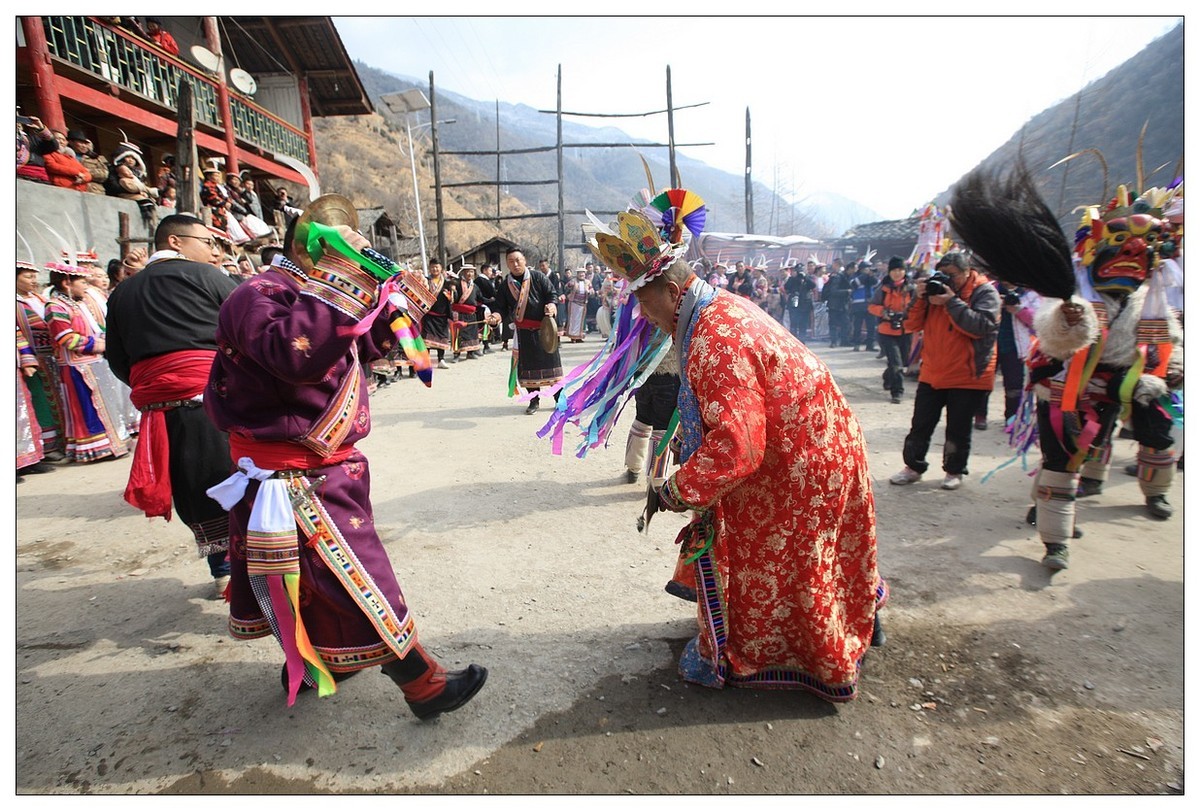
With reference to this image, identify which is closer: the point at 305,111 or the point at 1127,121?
the point at 305,111

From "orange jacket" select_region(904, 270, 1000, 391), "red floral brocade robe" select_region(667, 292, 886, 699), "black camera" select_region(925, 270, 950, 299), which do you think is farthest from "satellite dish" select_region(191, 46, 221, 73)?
"red floral brocade robe" select_region(667, 292, 886, 699)

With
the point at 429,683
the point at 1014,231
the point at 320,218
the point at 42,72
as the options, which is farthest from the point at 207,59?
the point at 1014,231

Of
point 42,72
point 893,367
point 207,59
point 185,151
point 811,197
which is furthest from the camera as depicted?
point 811,197

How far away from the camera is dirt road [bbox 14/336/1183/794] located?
1983 millimetres

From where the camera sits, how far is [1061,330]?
2.95m

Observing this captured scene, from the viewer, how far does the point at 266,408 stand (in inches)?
A: 72.4

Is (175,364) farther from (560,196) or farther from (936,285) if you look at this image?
(560,196)

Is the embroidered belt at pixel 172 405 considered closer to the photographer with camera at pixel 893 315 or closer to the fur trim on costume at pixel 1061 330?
the fur trim on costume at pixel 1061 330

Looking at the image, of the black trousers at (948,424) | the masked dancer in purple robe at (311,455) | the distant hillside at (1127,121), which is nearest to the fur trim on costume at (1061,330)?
the black trousers at (948,424)

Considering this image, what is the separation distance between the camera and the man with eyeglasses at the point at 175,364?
277 centimetres

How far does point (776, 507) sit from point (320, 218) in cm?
168

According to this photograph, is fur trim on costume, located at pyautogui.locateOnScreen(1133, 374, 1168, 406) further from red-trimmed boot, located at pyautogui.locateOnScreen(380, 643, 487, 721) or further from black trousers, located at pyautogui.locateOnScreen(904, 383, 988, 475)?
red-trimmed boot, located at pyautogui.locateOnScreen(380, 643, 487, 721)

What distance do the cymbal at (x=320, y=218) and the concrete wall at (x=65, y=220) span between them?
7053 mm

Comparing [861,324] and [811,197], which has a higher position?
[811,197]
